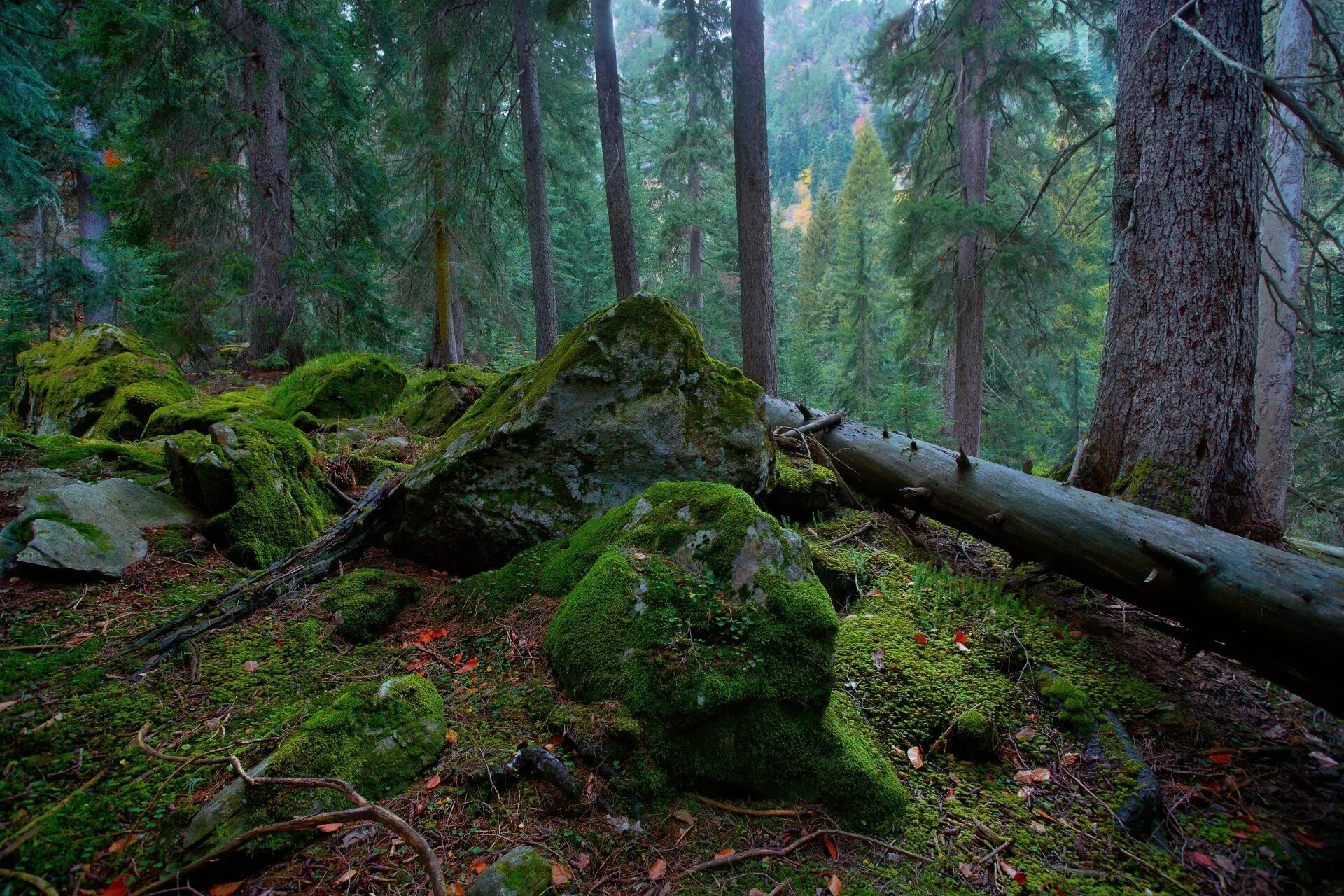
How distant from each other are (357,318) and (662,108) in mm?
16381

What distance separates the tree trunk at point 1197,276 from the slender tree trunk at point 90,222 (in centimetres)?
1207

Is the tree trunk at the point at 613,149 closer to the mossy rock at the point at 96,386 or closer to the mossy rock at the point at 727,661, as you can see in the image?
the mossy rock at the point at 96,386

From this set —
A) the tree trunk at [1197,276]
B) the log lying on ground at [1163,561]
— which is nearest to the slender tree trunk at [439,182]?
the log lying on ground at [1163,561]

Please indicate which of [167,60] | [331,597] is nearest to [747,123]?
[331,597]

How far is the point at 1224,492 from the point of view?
13.4 ft

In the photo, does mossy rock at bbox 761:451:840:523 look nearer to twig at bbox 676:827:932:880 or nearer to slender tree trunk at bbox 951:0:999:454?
twig at bbox 676:827:932:880

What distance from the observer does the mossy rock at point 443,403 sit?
6926 mm

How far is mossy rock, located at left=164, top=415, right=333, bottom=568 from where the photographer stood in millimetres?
4070

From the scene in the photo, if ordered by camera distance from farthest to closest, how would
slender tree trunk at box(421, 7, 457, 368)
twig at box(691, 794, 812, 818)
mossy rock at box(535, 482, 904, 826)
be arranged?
slender tree trunk at box(421, 7, 457, 368)
mossy rock at box(535, 482, 904, 826)
twig at box(691, 794, 812, 818)

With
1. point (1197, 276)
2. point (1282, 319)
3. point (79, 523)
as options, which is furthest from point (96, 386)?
point (1282, 319)

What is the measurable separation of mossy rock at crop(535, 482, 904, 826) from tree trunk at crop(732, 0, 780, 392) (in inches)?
246

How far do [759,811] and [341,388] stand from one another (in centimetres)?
738

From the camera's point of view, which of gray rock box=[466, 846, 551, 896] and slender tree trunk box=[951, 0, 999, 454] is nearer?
gray rock box=[466, 846, 551, 896]

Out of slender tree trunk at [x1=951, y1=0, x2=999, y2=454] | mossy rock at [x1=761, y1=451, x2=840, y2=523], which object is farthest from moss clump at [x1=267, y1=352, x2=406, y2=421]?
slender tree trunk at [x1=951, y1=0, x2=999, y2=454]
